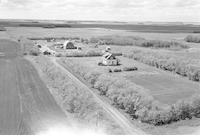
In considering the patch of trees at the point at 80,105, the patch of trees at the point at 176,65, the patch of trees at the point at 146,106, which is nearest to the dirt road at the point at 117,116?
the patch of trees at the point at 80,105

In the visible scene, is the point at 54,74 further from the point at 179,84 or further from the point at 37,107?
the point at 179,84

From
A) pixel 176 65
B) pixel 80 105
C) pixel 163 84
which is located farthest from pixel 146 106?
pixel 176 65

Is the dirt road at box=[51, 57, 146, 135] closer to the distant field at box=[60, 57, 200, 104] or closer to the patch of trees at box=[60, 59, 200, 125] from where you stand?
the patch of trees at box=[60, 59, 200, 125]

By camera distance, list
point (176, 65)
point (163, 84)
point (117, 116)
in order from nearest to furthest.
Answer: point (117, 116)
point (163, 84)
point (176, 65)

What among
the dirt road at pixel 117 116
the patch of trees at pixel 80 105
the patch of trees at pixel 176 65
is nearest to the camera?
the dirt road at pixel 117 116

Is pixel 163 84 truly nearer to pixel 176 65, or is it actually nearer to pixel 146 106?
pixel 176 65

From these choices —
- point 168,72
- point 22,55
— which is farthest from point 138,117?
point 22,55

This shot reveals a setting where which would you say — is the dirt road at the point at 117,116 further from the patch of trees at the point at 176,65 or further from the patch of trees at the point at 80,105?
the patch of trees at the point at 176,65

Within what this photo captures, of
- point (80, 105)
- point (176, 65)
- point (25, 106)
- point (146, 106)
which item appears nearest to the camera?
point (146, 106)
